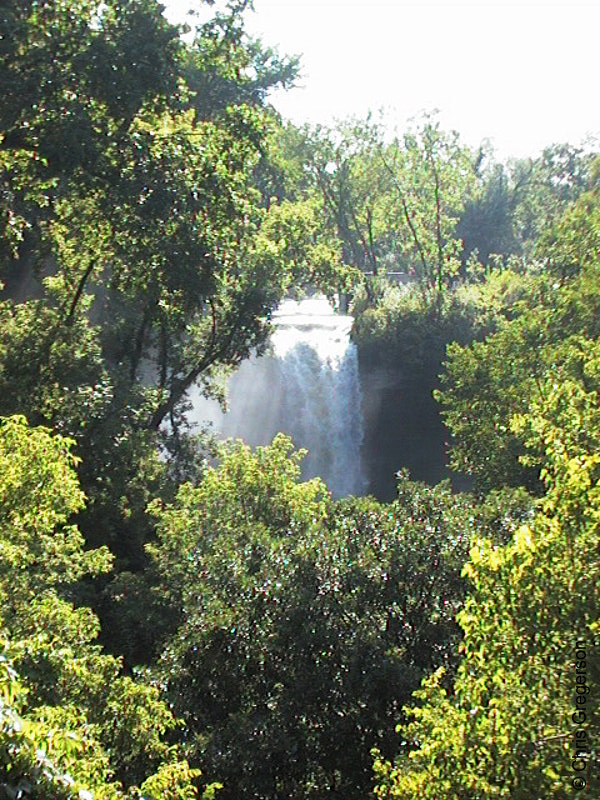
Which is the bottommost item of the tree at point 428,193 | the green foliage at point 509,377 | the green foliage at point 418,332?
the green foliage at point 509,377

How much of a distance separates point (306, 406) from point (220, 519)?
775 inches

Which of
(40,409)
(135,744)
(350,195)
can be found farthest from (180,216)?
(350,195)

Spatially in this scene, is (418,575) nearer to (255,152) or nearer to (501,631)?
(501,631)

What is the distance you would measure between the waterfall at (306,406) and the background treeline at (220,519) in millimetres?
5141

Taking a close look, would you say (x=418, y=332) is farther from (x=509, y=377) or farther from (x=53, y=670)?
(x=53, y=670)

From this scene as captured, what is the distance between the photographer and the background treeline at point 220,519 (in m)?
6.57

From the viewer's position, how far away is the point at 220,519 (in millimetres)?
13891

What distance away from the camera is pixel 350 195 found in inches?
1543

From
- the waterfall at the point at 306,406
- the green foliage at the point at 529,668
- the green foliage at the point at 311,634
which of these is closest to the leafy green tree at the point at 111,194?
the green foliage at the point at 311,634

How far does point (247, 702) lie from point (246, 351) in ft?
43.8

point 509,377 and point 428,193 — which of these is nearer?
point 509,377

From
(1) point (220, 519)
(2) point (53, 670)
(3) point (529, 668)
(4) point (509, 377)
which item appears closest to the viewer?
(3) point (529, 668)

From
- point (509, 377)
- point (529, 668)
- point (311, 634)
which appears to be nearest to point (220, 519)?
point (311, 634)

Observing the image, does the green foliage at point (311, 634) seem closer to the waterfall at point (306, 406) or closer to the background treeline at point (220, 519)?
the background treeline at point (220, 519)
